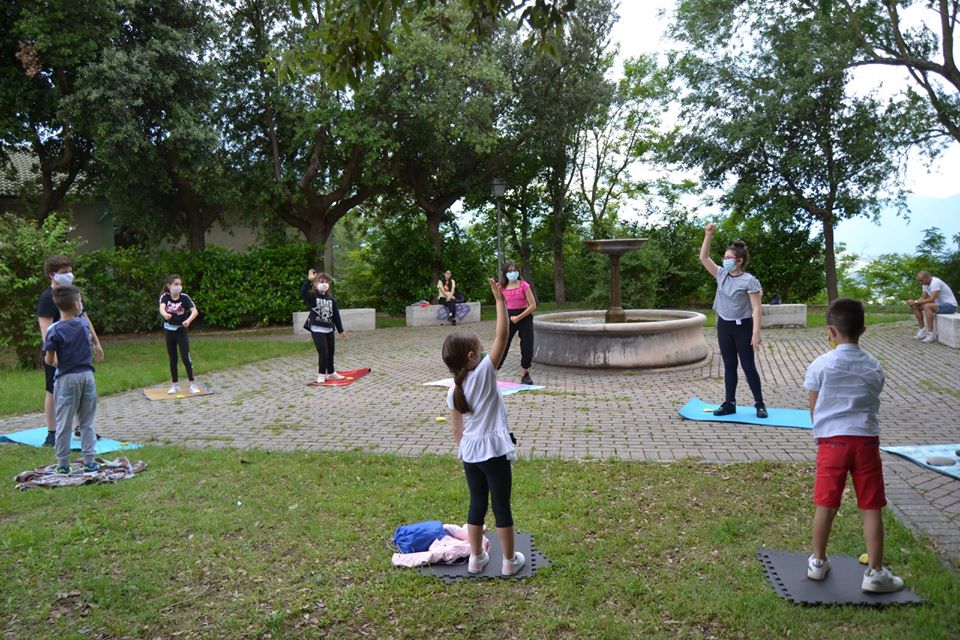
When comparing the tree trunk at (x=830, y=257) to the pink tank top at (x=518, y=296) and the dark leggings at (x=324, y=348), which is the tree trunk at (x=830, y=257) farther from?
the dark leggings at (x=324, y=348)

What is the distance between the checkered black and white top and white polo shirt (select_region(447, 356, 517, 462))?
4.17 m

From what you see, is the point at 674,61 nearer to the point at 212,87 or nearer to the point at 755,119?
the point at 755,119

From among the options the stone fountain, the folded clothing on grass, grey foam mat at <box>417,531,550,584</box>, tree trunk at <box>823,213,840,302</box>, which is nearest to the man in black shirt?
the folded clothing on grass

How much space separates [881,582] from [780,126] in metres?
19.8

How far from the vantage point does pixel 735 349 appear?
7414mm

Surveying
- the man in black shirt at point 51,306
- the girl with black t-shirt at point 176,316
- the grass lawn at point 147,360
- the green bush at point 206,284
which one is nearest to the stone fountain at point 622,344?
the girl with black t-shirt at point 176,316

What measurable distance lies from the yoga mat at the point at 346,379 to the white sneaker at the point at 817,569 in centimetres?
788

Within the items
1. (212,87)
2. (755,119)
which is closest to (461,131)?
(212,87)

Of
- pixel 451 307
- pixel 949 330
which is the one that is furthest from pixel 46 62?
pixel 949 330

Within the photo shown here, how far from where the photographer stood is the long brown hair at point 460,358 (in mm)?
3697

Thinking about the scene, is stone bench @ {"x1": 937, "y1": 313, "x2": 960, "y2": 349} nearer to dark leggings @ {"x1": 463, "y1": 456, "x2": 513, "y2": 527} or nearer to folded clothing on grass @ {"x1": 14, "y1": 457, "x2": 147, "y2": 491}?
dark leggings @ {"x1": 463, "y1": 456, "x2": 513, "y2": 527}

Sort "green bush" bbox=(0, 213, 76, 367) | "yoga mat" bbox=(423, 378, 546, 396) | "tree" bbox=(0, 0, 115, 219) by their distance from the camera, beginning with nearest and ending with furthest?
"yoga mat" bbox=(423, 378, 546, 396) < "green bush" bbox=(0, 213, 76, 367) < "tree" bbox=(0, 0, 115, 219)

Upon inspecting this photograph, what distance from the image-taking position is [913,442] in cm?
645

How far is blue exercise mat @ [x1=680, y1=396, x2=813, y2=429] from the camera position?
7254mm
